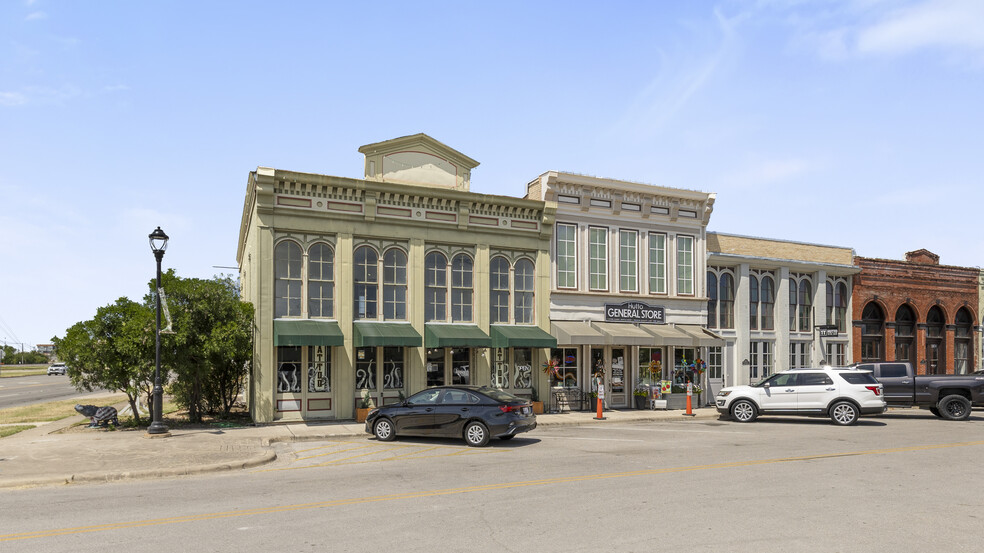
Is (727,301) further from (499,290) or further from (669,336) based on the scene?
(499,290)

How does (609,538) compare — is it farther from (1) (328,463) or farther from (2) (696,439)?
(2) (696,439)

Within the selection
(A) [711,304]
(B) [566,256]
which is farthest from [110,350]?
(A) [711,304]

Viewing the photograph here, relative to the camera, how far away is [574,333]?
24.9m

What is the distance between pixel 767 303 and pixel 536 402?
1329 cm

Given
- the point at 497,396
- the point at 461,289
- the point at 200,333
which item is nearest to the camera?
the point at 497,396

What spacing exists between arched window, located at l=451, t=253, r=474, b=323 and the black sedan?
695 cm

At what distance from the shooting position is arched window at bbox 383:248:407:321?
2303 cm

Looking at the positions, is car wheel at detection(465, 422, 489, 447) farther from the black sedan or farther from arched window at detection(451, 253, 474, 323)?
arched window at detection(451, 253, 474, 323)

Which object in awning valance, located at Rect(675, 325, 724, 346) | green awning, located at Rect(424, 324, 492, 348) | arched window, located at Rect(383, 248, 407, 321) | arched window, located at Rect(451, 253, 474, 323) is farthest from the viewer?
awning valance, located at Rect(675, 325, 724, 346)

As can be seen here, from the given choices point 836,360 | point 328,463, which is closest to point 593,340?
point 328,463

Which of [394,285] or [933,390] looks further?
[933,390]

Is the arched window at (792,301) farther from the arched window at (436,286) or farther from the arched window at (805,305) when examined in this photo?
the arched window at (436,286)

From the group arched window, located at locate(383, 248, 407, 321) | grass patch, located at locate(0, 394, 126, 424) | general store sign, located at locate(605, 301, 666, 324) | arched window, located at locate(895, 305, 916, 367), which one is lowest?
grass patch, located at locate(0, 394, 126, 424)

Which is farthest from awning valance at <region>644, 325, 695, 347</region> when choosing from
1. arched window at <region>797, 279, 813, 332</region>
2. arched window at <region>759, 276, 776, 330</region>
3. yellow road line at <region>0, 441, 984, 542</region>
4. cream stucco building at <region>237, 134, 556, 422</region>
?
yellow road line at <region>0, 441, 984, 542</region>
